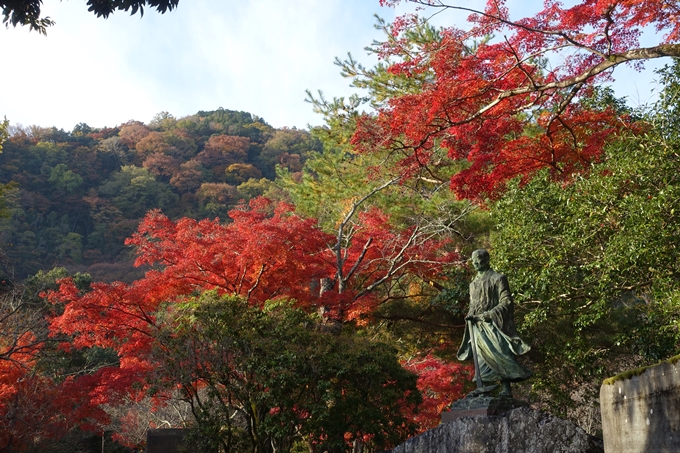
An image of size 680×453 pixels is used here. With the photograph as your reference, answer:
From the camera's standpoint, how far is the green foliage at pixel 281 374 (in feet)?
26.6

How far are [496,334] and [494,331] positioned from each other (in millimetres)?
40

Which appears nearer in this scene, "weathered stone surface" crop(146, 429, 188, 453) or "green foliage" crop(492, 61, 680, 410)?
"green foliage" crop(492, 61, 680, 410)

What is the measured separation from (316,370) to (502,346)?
2.77 m

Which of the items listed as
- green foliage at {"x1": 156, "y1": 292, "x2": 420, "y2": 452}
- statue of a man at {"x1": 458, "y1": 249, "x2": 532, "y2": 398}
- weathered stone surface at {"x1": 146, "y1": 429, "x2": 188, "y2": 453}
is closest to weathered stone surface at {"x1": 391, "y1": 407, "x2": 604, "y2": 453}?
statue of a man at {"x1": 458, "y1": 249, "x2": 532, "y2": 398}

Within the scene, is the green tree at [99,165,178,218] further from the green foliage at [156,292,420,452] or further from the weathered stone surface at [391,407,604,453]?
the weathered stone surface at [391,407,604,453]

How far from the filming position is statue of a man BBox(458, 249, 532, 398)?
6297 millimetres

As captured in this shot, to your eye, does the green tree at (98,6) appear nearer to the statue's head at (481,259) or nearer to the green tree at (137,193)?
the statue's head at (481,259)

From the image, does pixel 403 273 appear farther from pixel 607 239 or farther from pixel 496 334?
pixel 496 334

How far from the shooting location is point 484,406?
19.9 feet

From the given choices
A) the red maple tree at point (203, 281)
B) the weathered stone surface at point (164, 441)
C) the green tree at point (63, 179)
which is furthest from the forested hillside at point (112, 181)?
the weathered stone surface at point (164, 441)

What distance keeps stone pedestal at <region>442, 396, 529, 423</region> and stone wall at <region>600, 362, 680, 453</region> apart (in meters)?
1.45

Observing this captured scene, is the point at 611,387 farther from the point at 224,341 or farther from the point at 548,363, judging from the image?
the point at 548,363

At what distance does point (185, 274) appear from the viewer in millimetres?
11070

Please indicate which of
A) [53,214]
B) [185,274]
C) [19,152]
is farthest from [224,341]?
[19,152]
